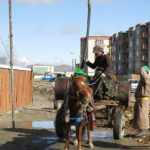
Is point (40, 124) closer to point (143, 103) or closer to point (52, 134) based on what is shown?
point (52, 134)

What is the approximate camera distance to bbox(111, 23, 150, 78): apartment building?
293ft

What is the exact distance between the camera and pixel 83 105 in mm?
7434

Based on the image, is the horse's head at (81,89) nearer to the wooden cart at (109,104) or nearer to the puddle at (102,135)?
the wooden cart at (109,104)

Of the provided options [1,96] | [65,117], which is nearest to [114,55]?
[1,96]

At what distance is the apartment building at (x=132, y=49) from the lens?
293 feet

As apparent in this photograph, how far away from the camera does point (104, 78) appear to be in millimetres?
9461

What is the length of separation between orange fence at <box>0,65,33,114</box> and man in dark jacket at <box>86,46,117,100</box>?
23.4 ft

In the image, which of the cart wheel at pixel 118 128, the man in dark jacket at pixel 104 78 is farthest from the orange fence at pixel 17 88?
the cart wheel at pixel 118 128

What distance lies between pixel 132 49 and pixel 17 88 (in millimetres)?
83705

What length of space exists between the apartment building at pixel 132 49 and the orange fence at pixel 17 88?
2420 inches

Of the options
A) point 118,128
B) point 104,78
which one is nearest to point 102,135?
point 118,128

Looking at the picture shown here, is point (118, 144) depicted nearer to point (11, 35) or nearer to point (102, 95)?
point (102, 95)

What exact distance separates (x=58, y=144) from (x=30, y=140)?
1.00 m

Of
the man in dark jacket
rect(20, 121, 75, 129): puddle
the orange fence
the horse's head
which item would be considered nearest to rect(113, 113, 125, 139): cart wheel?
the man in dark jacket
